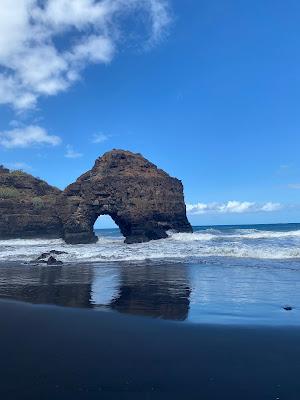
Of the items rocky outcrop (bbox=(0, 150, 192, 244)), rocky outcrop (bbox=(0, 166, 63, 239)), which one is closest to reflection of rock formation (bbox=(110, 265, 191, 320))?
rocky outcrop (bbox=(0, 150, 192, 244))

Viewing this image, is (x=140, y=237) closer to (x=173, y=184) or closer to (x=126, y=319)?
(x=173, y=184)

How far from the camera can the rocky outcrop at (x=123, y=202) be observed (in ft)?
146

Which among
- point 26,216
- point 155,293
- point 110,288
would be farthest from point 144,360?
point 26,216

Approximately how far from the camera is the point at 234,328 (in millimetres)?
6652

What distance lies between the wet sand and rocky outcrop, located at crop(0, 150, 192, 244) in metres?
36.0

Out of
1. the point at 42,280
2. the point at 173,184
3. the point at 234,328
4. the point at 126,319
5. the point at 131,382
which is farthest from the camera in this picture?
the point at 173,184

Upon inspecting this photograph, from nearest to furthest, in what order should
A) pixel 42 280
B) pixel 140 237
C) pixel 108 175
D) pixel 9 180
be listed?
1. pixel 42 280
2. pixel 140 237
3. pixel 108 175
4. pixel 9 180

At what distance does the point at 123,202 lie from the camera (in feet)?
148

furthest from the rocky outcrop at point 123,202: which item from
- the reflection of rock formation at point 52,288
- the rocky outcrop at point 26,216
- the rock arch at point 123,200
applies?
the reflection of rock formation at point 52,288

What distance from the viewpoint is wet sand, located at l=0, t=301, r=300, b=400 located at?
14.3 ft

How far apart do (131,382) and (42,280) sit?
10350mm

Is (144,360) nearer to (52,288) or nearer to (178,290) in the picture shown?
(178,290)

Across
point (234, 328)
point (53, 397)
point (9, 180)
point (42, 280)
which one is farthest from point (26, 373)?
point (9, 180)

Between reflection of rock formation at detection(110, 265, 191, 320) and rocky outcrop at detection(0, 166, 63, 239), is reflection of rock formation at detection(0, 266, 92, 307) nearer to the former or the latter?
reflection of rock formation at detection(110, 265, 191, 320)
